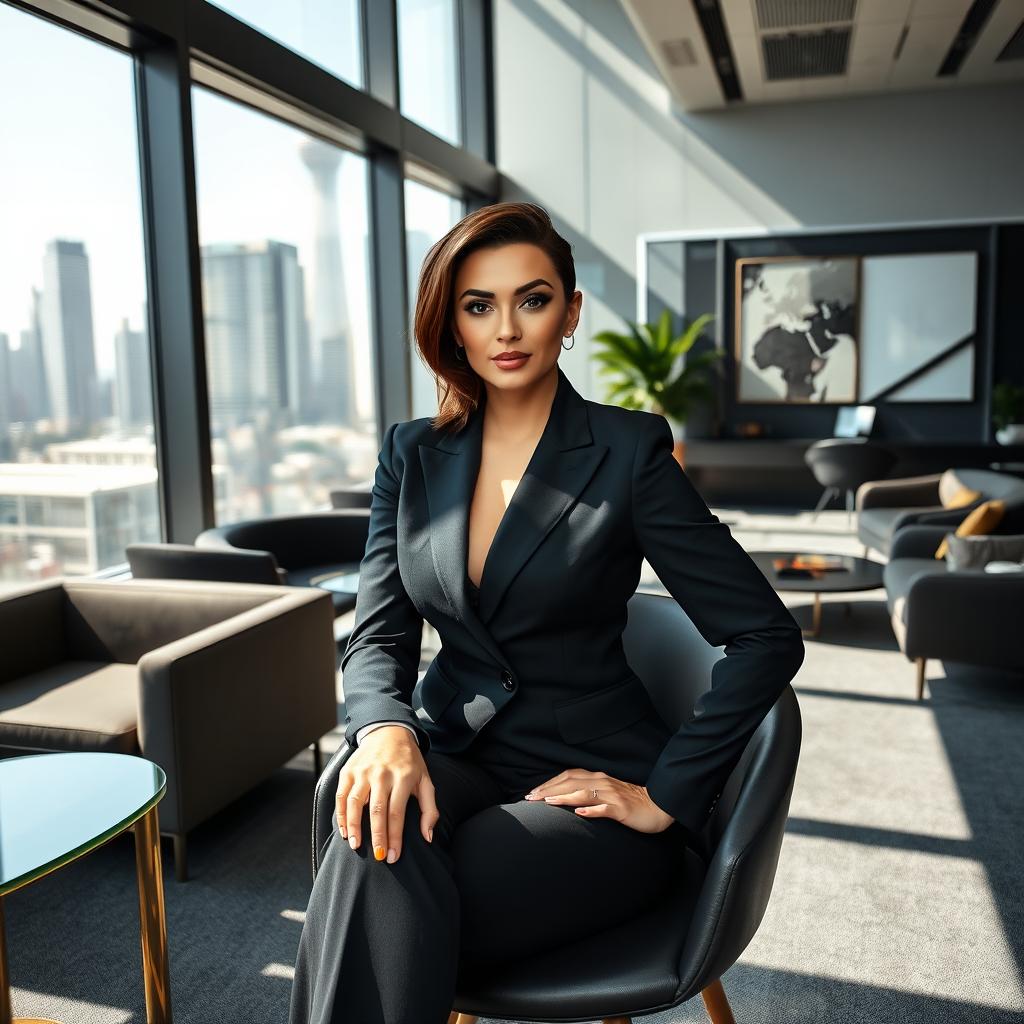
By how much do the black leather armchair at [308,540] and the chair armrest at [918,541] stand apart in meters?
2.73

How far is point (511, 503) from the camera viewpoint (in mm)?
1517

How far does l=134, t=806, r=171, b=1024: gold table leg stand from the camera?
188 centimetres

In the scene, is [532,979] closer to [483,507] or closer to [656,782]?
[656,782]

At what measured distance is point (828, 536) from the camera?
8.01 m

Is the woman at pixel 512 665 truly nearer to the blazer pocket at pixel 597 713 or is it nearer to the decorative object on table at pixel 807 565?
the blazer pocket at pixel 597 713

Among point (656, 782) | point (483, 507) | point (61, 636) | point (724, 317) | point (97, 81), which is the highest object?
point (97, 81)

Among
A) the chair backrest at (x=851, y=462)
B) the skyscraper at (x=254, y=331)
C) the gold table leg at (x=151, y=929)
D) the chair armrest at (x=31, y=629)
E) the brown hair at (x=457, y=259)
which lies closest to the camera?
the brown hair at (x=457, y=259)

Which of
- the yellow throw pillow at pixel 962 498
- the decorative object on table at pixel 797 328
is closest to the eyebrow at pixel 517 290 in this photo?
the yellow throw pillow at pixel 962 498

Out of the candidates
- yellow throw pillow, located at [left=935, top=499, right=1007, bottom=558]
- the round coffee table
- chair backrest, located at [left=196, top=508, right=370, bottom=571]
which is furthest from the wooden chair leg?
yellow throw pillow, located at [left=935, top=499, right=1007, bottom=558]

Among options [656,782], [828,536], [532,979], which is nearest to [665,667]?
[656,782]

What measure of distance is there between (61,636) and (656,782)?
2677mm

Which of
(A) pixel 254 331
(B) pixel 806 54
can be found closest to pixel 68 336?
(A) pixel 254 331

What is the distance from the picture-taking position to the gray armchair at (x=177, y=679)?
2605mm

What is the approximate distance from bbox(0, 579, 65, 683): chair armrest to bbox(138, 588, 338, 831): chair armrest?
29.2 inches
